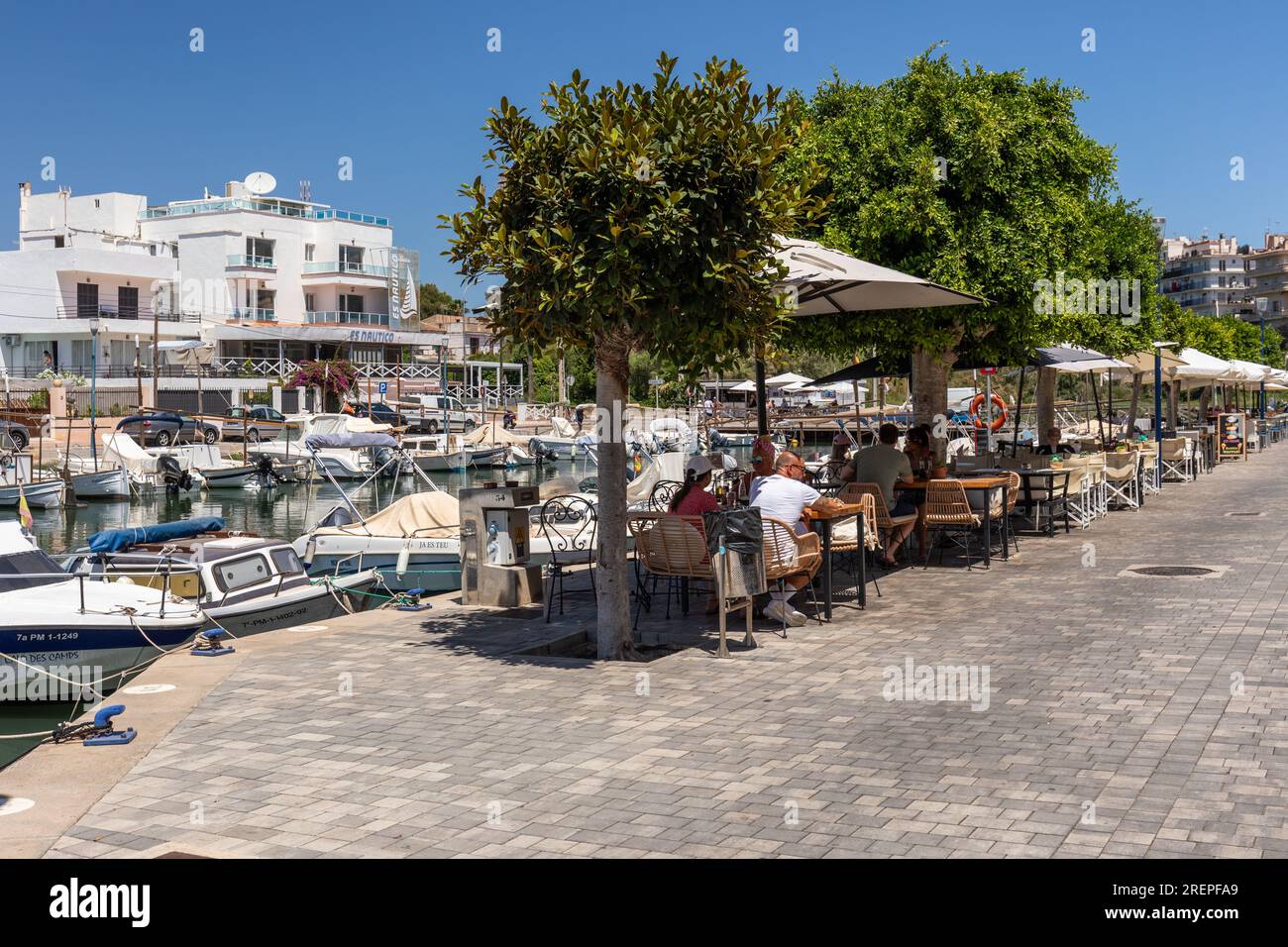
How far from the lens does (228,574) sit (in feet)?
48.6

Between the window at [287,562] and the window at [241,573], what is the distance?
27 cm

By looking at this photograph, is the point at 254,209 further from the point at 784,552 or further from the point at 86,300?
the point at 784,552

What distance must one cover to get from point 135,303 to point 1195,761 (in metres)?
80.4

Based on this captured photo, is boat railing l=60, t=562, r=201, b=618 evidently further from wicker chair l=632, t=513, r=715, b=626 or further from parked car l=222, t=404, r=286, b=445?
parked car l=222, t=404, r=286, b=445

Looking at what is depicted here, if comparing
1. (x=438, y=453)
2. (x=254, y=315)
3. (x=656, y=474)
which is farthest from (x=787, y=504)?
(x=254, y=315)

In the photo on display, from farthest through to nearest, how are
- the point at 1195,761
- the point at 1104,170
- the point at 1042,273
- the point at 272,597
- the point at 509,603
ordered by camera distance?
the point at 1104,170, the point at 1042,273, the point at 272,597, the point at 509,603, the point at 1195,761

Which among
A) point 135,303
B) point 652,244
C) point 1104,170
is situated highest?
point 135,303

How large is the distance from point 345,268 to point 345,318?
11.5 ft

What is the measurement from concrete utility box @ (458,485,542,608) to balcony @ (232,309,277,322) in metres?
71.7

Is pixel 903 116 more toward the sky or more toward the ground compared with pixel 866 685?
more toward the sky

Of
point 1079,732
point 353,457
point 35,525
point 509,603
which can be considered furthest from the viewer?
point 353,457

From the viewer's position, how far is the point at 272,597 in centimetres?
1486
